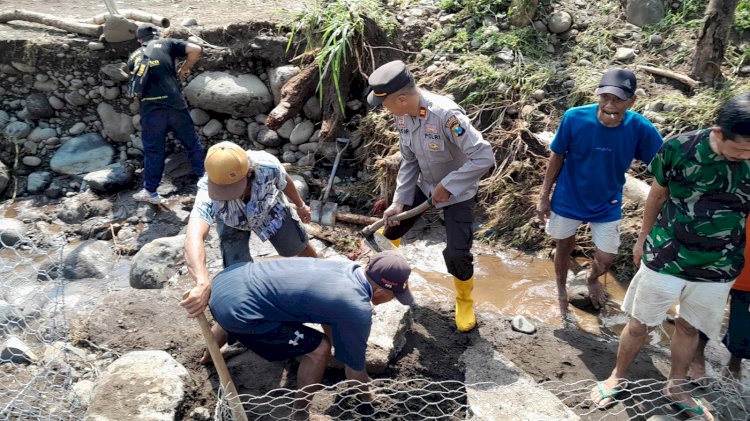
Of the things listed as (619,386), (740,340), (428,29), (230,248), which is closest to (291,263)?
(230,248)

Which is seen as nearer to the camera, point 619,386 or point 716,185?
point 716,185

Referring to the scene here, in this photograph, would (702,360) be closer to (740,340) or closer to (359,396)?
(740,340)

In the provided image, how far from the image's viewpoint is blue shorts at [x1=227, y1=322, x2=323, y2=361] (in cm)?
291

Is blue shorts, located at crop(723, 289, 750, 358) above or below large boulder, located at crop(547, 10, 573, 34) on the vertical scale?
below

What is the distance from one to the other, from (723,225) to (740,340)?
2.63 feet

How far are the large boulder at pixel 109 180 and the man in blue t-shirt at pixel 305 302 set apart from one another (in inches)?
157

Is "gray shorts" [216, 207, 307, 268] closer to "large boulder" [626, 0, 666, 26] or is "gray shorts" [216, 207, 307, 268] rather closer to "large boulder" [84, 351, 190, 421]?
"large boulder" [84, 351, 190, 421]

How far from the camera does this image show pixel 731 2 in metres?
5.06

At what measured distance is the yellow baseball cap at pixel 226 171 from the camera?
A: 3021mm

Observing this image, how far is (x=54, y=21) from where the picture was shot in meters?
6.78

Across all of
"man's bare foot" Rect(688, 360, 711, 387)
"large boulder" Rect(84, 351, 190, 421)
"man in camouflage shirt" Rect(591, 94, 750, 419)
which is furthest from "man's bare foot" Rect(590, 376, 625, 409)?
"large boulder" Rect(84, 351, 190, 421)

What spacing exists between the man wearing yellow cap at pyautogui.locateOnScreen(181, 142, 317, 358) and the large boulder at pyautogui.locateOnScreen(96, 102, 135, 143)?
13.0 feet

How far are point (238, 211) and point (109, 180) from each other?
12.0 ft

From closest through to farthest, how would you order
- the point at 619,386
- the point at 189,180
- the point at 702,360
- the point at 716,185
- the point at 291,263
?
the point at 716,185, the point at 291,263, the point at 619,386, the point at 702,360, the point at 189,180
